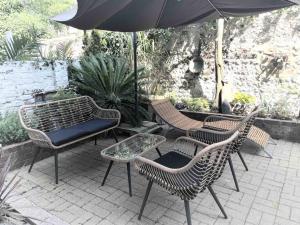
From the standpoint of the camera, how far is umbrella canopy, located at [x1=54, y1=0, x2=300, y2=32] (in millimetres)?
2668

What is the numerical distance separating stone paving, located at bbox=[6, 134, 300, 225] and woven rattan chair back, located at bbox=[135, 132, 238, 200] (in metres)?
0.52

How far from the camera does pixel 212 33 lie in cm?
599

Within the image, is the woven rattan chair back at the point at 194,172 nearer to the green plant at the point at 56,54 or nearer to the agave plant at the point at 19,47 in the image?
the agave plant at the point at 19,47

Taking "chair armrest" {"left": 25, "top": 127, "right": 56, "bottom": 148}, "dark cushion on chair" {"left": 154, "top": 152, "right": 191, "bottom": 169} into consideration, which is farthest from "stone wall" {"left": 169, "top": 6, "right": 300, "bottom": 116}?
"chair armrest" {"left": 25, "top": 127, "right": 56, "bottom": 148}

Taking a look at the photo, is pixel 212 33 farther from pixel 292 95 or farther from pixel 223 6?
pixel 223 6

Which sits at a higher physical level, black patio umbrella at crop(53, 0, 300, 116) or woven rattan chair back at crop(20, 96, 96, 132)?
black patio umbrella at crop(53, 0, 300, 116)

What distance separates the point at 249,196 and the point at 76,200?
6.62ft

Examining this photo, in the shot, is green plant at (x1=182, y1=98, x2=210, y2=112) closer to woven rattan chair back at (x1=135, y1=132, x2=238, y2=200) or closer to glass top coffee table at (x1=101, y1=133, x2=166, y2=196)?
glass top coffee table at (x1=101, y1=133, x2=166, y2=196)

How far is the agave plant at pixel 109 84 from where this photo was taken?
4.76m

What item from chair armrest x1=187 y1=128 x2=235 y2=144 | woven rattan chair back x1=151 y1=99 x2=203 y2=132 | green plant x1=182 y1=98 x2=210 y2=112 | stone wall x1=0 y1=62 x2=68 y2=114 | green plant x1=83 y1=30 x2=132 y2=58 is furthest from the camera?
green plant x1=83 y1=30 x2=132 y2=58

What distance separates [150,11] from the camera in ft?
11.1

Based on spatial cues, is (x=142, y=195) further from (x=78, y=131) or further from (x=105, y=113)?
(x=105, y=113)

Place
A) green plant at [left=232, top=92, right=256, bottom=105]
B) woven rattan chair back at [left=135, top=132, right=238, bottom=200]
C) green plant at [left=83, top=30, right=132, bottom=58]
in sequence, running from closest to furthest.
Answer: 1. woven rattan chair back at [left=135, top=132, right=238, bottom=200]
2. green plant at [left=232, top=92, right=256, bottom=105]
3. green plant at [left=83, top=30, right=132, bottom=58]

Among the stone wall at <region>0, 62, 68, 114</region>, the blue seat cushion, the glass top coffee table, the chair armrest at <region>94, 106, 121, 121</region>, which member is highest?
the stone wall at <region>0, 62, 68, 114</region>
